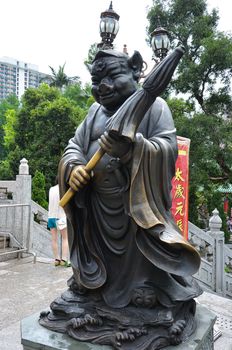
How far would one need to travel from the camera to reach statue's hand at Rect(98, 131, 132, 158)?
2.28 metres

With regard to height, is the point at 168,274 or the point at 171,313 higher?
the point at 168,274

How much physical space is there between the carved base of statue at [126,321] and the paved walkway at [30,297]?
1122mm

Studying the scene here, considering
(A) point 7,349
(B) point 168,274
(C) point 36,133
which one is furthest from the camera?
(C) point 36,133

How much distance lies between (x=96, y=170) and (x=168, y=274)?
0.92 meters

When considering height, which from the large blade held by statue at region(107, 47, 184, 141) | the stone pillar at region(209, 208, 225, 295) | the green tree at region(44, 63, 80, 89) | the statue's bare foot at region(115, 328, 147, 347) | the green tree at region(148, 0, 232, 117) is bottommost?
the stone pillar at region(209, 208, 225, 295)

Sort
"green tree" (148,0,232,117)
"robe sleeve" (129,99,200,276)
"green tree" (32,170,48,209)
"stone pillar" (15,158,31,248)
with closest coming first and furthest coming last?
"robe sleeve" (129,99,200,276) < "stone pillar" (15,158,31,248) < "green tree" (148,0,232,117) < "green tree" (32,170,48,209)

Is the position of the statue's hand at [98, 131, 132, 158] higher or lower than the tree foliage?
lower

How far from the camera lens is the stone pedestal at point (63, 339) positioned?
2.27 meters

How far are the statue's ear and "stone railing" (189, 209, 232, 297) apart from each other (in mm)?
5758

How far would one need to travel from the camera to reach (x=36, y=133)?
1755 centimetres

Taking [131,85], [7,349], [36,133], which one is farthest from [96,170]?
[36,133]

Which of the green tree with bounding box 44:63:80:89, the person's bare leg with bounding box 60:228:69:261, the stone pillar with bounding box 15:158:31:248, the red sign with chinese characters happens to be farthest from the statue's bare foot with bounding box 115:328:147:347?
the green tree with bounding box 44:63:80:89

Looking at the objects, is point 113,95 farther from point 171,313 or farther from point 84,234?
point 171,313

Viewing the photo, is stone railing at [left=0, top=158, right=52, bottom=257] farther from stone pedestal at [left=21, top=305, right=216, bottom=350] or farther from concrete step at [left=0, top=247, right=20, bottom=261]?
stone pedestal at [left=21, top=305, right=216, bottom=350]
